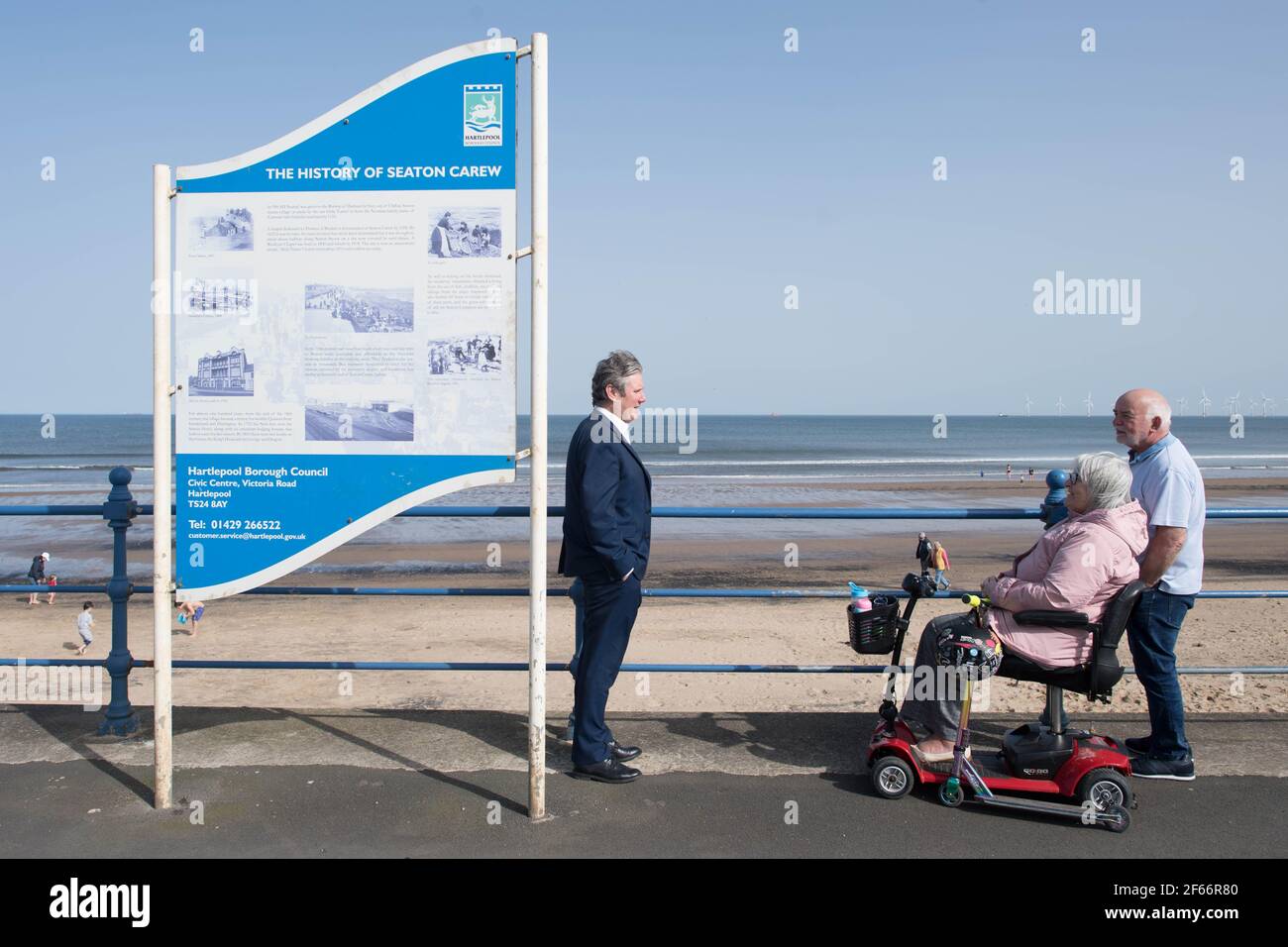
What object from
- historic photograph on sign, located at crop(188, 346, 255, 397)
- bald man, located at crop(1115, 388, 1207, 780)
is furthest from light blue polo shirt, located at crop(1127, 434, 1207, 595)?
historic photograph on sign, located at crop(188, 346, 255, 397)

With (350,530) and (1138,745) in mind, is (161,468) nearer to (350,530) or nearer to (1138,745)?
(350,530)

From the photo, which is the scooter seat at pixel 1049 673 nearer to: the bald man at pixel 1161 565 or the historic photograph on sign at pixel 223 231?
the bald man at pixel 1161 565

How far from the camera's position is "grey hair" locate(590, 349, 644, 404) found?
4457 mm

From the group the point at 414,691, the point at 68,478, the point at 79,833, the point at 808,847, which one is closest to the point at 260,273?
the point at 79,833

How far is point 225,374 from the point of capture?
426 cm

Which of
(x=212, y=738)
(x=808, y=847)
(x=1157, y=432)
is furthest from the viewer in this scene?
(x=212, y=738)

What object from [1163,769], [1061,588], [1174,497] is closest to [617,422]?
[1061,588]

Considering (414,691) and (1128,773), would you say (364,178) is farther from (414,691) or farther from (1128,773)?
(414,691)

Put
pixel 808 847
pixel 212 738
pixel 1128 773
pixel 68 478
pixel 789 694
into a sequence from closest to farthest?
pixel 808 847
pixel 1128 773
pixel 212 738
pixel 789 694
pixel 68 478

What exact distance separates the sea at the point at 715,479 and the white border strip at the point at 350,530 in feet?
13.0

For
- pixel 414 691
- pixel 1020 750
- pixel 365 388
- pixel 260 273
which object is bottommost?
pixel 414 691

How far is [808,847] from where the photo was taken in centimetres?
378

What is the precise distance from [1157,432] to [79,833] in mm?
4778

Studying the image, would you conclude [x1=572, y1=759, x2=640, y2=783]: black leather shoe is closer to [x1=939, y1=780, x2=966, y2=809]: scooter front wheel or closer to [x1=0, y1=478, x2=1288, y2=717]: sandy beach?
[x1=939, y1=780, x2=966, y2=809]: scooter front wheel
